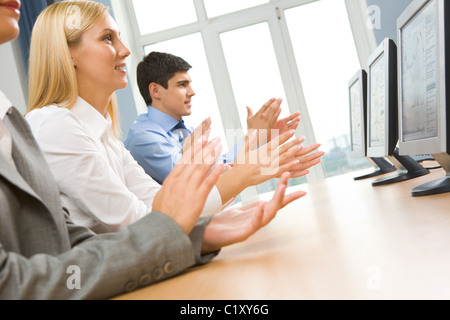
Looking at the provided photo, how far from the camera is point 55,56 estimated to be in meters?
1.22

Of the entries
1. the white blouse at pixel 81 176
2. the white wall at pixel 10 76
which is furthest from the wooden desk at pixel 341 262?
the white wall at pixel 10 76

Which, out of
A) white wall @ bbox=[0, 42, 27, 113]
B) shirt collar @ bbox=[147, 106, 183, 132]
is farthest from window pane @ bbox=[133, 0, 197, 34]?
shirt collar @ bbox=[147, 106, 183, 132]

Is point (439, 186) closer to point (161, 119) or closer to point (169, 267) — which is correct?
point (169, 267)

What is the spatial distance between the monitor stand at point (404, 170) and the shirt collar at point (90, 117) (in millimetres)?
862

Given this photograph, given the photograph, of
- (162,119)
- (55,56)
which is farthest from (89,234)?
(162,119)

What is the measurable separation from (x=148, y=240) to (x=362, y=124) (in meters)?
1.46

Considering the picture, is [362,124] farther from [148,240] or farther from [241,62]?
[241,62]

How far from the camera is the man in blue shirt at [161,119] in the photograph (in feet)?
7.41

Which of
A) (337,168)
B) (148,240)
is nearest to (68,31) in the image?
(148,240)

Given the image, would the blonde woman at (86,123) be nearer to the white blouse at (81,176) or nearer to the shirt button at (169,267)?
the white blouse at (81,176)

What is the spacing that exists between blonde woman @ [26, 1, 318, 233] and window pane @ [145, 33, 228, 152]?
8.70 feet

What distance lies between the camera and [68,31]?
4.16ft

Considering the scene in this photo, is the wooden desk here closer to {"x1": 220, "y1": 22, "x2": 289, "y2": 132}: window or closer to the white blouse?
the white blouse

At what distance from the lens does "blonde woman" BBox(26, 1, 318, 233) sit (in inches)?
38.9
